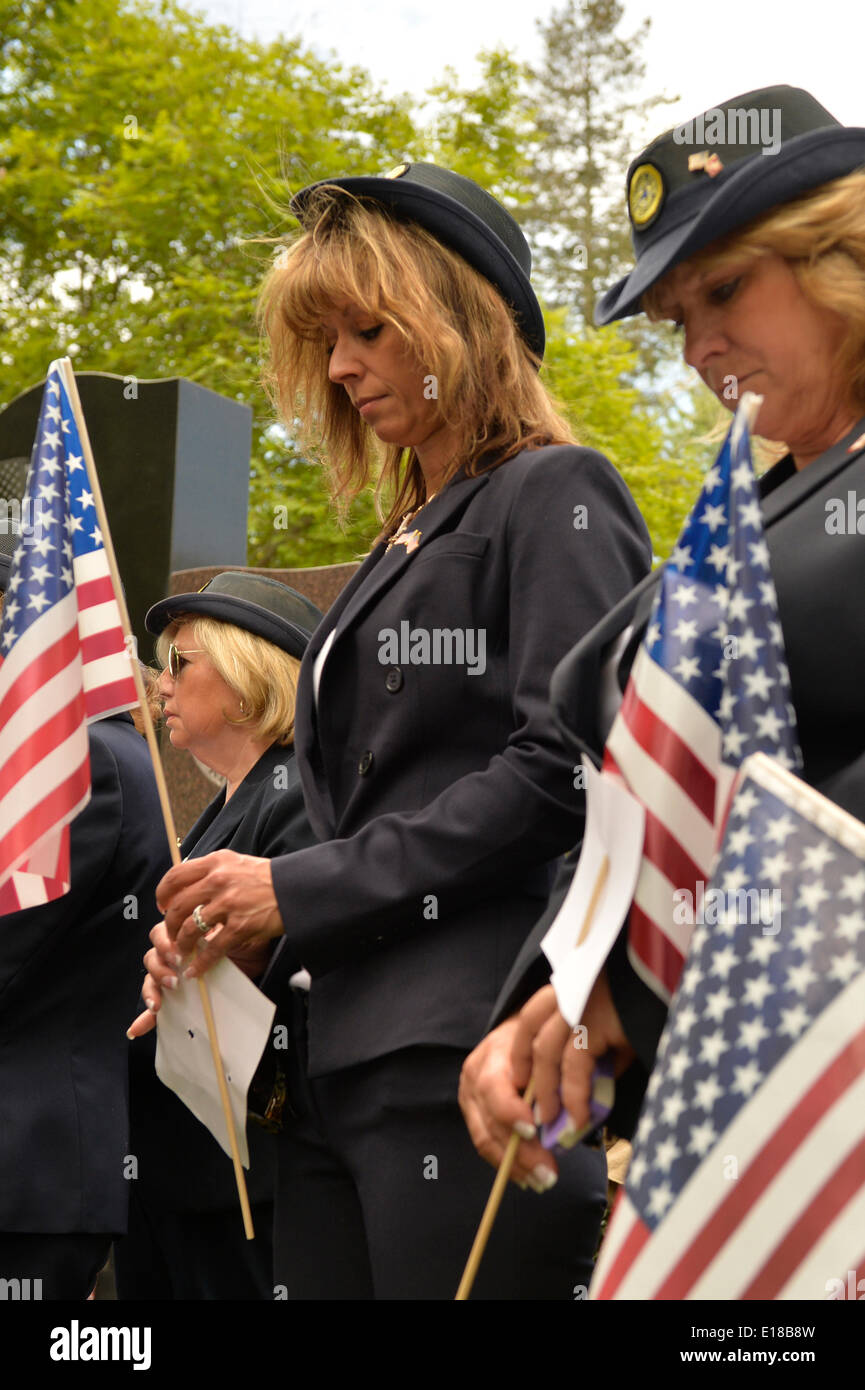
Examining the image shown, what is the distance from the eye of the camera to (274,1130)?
2.85 metres

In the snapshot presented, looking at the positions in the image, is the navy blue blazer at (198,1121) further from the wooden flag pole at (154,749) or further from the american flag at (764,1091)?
the american flag at (764,1091)

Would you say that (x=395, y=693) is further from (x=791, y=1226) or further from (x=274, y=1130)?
(x=791, y=1226)

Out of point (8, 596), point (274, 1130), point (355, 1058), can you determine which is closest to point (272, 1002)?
point (274, 1130)

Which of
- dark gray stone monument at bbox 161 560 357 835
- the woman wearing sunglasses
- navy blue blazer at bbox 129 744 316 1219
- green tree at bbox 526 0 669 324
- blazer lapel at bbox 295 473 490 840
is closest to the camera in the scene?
blazer lapel at bbox 295 473 490 840

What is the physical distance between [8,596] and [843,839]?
1.87 m

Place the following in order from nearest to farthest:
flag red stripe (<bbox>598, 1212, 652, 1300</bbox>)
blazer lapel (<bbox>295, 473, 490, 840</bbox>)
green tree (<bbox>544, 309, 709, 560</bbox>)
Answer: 1. flag red stripe (<bbox>598, 1212, 652, 1300</bbox>)
2. blazer lapel (<bbox>295, 473, 490, 840</bbox>)
3. green tree (<bbox>544, 309, 709, 560</bbox>)

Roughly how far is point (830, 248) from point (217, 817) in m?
2.55

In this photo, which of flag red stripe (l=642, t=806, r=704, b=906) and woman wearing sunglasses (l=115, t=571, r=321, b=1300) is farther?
woman wearing sunglasses (l=115, t=571, r=321, b=1300)

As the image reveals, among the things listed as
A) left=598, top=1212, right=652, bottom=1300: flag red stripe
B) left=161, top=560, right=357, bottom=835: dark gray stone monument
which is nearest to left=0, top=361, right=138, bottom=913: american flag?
left=598, top=1212, right=652, bottom=1300: flag red stripe

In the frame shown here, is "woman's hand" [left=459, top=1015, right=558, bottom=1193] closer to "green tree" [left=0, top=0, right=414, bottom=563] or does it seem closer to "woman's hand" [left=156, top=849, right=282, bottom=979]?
"woman's hand" [left=156, top=849, right=282, bottom=979]

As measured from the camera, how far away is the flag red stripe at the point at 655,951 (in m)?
1.99

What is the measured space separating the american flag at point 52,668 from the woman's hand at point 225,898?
0.45 metres

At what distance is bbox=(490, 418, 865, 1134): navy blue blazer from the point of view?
1960 mm

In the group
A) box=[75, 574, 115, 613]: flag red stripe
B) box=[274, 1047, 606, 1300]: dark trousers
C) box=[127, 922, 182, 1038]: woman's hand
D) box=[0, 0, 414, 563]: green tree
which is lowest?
box=[274, 1047, 606, 1300]: dark trousers
